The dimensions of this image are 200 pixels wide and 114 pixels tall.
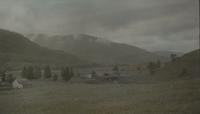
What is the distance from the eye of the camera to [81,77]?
34.8m

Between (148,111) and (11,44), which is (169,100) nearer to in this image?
(148,111)

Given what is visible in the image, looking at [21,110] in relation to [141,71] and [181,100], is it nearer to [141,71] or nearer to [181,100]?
[181,100]

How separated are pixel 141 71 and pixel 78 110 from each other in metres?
27.6

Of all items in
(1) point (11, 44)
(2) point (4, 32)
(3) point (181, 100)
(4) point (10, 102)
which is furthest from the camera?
(2) point (4, 32)

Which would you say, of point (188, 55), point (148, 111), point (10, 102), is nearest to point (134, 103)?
point (148, 111)

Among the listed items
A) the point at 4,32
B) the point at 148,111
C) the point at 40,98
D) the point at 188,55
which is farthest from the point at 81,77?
the point at 4,32

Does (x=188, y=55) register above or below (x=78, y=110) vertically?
above

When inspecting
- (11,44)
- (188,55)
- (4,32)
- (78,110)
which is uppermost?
(4,32)

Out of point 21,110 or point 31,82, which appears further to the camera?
point 31,82

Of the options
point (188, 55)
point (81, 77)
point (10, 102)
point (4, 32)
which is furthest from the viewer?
point (4, 32)

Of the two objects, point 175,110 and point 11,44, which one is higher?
point 11,44

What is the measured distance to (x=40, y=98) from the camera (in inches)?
574

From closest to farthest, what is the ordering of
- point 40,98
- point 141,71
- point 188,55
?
1. point 40,98
2. point 188,55
3. point 141,71

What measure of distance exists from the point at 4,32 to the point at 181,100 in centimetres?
14432
